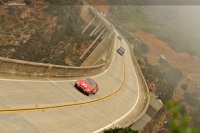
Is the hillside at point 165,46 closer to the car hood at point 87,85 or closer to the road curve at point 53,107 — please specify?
the road curve at point 53,107

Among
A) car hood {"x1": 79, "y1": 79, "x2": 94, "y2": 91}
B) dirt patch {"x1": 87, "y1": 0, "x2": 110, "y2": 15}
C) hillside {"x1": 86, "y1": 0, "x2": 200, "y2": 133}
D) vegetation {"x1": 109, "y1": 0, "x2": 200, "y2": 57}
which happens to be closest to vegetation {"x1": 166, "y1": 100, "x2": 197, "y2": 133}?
car hood {"x1": 79, "y1": 79, "x2": 94, "y2": 91}

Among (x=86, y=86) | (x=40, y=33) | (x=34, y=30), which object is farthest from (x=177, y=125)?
(x=40, y=33)

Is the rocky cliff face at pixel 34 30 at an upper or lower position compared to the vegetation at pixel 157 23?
upper

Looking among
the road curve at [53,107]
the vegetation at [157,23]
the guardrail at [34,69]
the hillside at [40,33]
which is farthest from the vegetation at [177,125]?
the vegetation at [157,23]

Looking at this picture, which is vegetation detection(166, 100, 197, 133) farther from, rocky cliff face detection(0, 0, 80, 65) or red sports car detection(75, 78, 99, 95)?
rocky cliff face detection(0, 0, 80, 65)

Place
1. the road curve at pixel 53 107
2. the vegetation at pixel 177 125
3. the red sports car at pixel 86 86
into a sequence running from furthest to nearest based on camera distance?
the red sports car at pixel 86 86 < the road curve at pixel 53 107 < the vegetation at pixel 177 125

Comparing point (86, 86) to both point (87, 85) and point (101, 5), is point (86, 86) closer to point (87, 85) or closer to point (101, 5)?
point (87, 85)

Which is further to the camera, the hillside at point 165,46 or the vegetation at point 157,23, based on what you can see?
the vegetation at point 157,23
